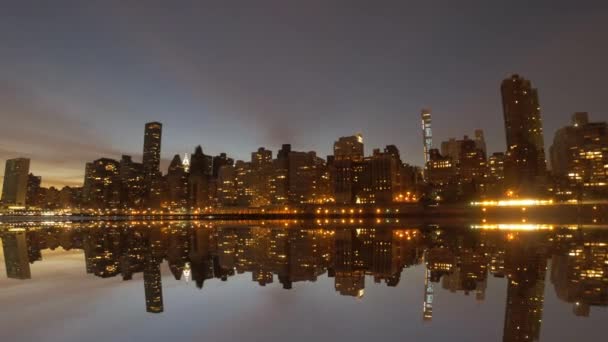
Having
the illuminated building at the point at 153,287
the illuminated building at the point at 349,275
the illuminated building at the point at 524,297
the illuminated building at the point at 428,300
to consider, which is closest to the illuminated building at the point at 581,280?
the illuminated building at the point at 524,297

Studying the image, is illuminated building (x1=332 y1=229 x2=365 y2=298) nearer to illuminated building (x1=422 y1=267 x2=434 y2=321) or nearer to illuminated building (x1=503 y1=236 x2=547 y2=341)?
illuminated building (x1=422 y1=267 x2=434 y2=321)

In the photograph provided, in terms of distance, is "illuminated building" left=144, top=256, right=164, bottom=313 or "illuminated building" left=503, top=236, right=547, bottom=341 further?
"illuminated building" left=144, top=256, right=164, bottom=313

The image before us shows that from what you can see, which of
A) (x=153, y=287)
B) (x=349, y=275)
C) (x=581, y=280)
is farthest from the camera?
(x=349, y=275)

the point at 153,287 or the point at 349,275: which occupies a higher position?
the point at 349,275

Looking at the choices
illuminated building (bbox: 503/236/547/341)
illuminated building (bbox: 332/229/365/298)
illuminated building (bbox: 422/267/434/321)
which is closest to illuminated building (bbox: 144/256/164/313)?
illuminated building (bbox: 332/229/365/298)

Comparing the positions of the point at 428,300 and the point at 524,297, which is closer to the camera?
the point at 524,297

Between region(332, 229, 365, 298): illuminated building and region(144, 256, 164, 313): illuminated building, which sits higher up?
region(332, 229, 365, 298): illuminated building

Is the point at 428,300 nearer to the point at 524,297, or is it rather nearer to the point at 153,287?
the point at 524,297

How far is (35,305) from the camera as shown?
1193 centimetres

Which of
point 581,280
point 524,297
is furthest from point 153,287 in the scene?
point 581,280

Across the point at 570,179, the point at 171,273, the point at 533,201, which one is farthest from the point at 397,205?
the point at 171,273

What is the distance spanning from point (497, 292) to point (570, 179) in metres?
164

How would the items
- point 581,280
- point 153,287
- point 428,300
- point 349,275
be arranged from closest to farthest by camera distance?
point 428,300
point 581,280
point 153,287
point 349,275

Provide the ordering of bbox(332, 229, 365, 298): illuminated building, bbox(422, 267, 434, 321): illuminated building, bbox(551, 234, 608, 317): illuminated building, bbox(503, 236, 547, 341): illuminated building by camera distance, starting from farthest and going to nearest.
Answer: bbox(332, 229, 365, 298): illuminated building < bbox(551, 234, 608, 317): illuminated building < bbox(422, 267, 434, 321): illuminated building < bbox(503, 236, 547, 341): illuminated building
